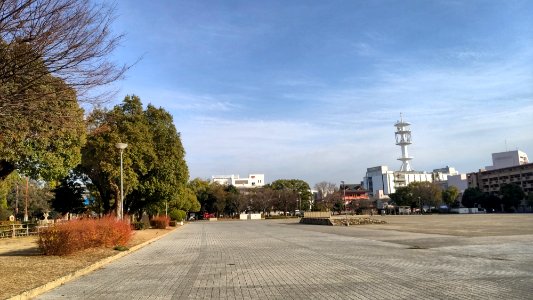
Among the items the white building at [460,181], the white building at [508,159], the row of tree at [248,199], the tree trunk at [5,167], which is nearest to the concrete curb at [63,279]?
the tree trunk at [5,167]

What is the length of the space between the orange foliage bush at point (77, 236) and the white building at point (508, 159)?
14384 centimetres

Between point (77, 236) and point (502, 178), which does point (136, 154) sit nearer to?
point (77, 236)

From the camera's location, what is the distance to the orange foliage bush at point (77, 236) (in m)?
16.7

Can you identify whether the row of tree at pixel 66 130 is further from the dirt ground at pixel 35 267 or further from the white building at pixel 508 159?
the white building at pixel 508 159

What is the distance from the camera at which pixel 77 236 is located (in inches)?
679

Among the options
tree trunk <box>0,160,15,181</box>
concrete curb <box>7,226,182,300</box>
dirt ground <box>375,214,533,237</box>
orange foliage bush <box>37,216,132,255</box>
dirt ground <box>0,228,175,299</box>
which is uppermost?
tree trunk <box>0,160,15,181</box>

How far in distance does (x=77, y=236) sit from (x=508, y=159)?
15306cm

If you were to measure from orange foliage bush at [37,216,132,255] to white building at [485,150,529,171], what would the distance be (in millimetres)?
143839

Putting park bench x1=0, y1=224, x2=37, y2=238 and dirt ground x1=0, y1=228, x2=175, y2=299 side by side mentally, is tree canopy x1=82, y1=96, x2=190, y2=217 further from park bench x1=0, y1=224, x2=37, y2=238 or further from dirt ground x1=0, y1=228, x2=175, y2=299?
dirt ground x1=0, y1=228, x2=175, y2=299

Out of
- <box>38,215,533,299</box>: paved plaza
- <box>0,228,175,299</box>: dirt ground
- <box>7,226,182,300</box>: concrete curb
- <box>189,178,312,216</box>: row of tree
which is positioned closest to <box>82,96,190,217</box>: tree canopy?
<box>0,228,175,299</box>: dirt ground

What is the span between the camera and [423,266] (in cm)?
1286

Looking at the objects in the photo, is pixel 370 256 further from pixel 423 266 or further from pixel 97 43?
pixel 97 43

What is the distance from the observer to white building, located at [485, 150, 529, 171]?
464 ft

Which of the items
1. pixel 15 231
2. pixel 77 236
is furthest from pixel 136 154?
pixel 77 236
